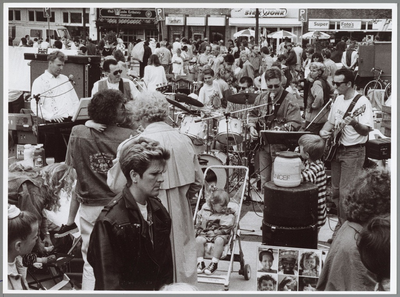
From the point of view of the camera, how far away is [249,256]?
6.05 meters

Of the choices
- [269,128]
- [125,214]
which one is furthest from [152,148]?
[269,128]

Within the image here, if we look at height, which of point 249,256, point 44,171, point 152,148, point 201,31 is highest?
point 201,31

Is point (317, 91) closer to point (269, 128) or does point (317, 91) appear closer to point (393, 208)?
point (269, 128)

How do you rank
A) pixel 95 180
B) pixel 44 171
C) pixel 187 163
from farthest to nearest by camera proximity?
1. pixel 44 171
2. pixel 95 180
3. pixel 187 163

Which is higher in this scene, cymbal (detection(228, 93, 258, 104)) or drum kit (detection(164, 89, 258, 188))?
cymbal (detection(228, 93, 258, 104))

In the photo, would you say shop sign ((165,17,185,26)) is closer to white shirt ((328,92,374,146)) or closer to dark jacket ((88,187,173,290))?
white shirt ((328,92,374,146))

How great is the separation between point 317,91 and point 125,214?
5.82 m

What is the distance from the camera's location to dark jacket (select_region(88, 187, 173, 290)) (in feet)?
10.1

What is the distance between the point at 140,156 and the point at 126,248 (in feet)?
1.55

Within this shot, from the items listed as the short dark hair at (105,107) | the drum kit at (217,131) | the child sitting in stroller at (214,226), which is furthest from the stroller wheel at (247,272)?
the drum kit at (217,131)

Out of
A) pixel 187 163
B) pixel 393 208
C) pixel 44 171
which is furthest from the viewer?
pixel 44 171

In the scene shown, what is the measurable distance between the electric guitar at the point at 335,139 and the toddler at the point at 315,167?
0.80 m

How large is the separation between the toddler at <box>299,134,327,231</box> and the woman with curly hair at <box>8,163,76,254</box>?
1.96m

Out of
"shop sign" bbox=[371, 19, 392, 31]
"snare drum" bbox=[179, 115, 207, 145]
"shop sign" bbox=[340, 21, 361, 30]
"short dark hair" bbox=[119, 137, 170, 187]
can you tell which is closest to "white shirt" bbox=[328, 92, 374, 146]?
"shop sign" bbox=[371, 19, 392, 31]
